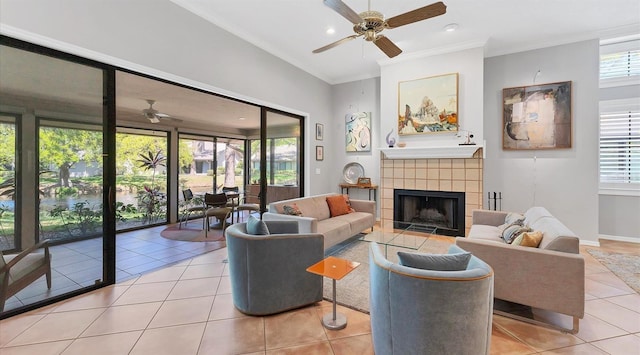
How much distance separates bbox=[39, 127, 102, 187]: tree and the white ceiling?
186 centimetres

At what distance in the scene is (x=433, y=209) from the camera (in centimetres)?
525

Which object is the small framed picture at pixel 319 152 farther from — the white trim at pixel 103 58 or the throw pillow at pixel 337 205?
the white trim at pixel 103 58

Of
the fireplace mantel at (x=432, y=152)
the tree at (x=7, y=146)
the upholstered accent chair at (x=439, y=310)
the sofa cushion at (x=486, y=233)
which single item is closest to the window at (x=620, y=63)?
the fireplace mantel at (x=432, y=152)

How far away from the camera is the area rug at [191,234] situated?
485 cm

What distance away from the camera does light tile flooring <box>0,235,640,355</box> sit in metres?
1.89

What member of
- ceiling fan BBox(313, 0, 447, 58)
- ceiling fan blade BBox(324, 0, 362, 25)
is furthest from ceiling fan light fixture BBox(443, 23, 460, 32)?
ceiling fan blade BBox(324, 0, 362, 25)

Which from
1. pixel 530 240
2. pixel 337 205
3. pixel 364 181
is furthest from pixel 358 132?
pixel 530 240

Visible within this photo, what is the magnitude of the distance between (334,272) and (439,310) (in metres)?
0.89

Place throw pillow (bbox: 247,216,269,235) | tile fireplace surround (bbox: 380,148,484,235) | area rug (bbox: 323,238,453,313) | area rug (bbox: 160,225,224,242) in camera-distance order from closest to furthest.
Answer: throw pillow (bbox: 247,216,269,235) → area rug (bbox: 323,238,453,313) → tile fireplace surround (bbox: 380,148,484,235) → area rug (bbox: 160,225,224,242)

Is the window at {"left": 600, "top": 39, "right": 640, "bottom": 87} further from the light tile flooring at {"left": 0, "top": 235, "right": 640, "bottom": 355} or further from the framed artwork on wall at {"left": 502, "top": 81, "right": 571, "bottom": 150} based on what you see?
the light tile flooring at {"left": 0, "top": 235, "right": 640, "bottom": 355}

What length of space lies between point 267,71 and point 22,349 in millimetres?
4217

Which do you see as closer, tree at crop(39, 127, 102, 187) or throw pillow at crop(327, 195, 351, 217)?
tree at crop(39, 127, 102, 187)

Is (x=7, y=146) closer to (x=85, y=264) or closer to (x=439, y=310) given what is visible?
(x=85, y=264)

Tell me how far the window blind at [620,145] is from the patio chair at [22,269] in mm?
7766
